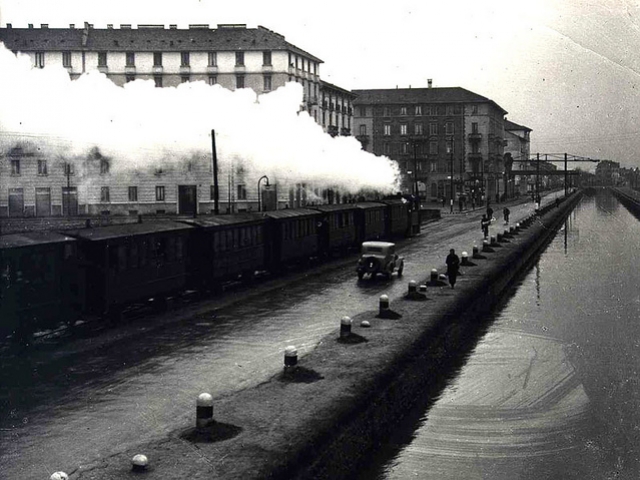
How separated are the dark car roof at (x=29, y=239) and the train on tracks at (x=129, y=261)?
27 mm

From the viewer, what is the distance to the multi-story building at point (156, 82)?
243ft

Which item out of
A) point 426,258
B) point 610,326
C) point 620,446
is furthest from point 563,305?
point 620,446

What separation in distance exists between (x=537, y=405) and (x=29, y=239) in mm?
14332

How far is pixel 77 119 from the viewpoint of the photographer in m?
42.3

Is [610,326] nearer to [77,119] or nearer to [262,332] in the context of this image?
[262,332]

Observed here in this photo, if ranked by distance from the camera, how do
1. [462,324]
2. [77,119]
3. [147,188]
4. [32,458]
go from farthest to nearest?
[147,188] → [77,119] → [462,324] → [32,458]

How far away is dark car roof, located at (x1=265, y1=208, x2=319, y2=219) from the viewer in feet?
123

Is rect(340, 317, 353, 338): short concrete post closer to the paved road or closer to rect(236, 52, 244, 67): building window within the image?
the paved road

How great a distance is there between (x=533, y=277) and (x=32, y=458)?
1449 inches

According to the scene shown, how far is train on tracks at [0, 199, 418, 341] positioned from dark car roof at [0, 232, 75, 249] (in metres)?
0.03

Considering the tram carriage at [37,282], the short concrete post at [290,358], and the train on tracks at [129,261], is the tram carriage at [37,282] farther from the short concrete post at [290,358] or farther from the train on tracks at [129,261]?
the short concrete post at [290,358]

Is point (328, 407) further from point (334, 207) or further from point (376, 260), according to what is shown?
point (334, 207)

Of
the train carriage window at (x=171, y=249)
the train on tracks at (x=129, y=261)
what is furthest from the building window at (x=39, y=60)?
the train carriage window at (x=171, y=249)

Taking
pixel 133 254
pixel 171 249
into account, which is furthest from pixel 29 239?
pixel 171 249
